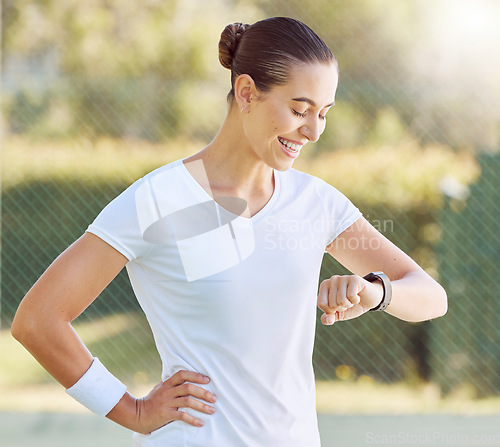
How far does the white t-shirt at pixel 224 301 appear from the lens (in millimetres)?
1251

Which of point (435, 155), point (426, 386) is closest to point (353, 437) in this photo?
point (426, 386)

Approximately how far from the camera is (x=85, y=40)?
561 centimetres

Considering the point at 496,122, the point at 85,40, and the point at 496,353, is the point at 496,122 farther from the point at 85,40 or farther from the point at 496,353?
the point at 85,40

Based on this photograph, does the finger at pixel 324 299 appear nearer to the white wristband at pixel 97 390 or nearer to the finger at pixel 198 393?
the finger at pixel 198 393

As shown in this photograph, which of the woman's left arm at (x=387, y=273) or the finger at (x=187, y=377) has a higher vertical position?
the woman's left arm at (x=387, y=273)

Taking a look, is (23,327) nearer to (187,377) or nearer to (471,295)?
(187,377)

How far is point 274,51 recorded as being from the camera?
1336 millimetres

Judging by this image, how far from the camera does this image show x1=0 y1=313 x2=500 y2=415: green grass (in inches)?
171

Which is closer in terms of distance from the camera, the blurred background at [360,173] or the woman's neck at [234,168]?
the woman's neck at [234,168]

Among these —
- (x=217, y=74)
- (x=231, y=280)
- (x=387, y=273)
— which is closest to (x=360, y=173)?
(x=217, y=74)

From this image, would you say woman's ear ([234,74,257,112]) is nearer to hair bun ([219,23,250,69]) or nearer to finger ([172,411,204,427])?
hair bun ([219,23,250,69])

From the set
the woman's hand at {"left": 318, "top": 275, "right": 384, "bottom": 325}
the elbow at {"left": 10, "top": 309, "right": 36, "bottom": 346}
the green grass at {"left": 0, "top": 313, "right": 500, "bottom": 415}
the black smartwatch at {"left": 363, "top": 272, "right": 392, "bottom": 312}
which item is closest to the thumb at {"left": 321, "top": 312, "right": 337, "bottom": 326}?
the woman's hand at {"left": 318, "top": 275, "right": 384, "bottom": 325}

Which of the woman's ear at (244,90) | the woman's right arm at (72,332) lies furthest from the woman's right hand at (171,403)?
the woman's ear at (244,90)

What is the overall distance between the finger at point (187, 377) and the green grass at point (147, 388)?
10.4ft
